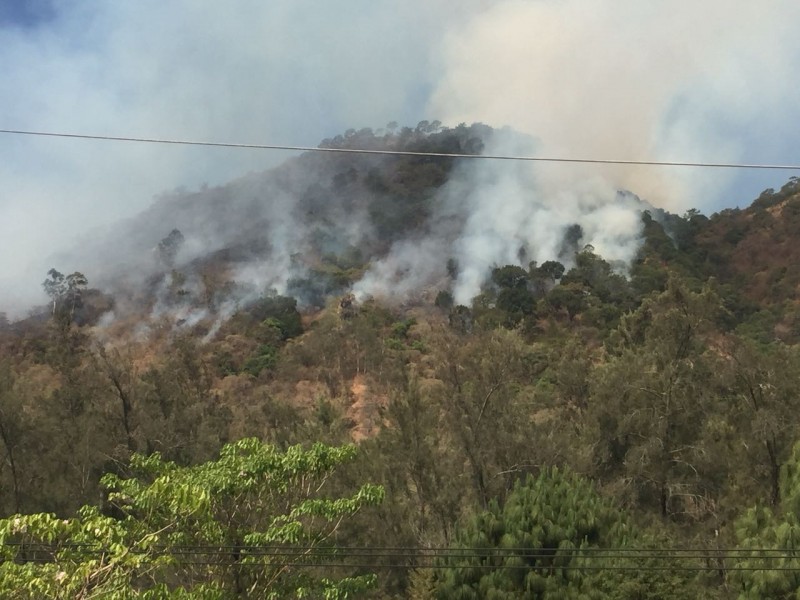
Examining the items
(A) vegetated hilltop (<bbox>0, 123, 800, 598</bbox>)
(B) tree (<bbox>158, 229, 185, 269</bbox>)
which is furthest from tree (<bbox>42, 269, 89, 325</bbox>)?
(A) vegetated hilltop (<bbox>0, 123, 800, 598</bbox>)

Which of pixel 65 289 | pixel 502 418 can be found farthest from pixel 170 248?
pixel 502 418

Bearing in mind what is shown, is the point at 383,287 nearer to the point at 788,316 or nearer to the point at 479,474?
the point at 788,316

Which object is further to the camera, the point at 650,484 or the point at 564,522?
the point at 650,484

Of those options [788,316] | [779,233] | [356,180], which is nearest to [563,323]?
[788,316]

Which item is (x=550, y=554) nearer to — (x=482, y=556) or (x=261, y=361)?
(x=482, y=556)

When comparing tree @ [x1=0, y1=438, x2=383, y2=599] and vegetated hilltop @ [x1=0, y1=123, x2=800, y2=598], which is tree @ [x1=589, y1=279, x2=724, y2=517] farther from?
tree @ [x1=0, y1=438, x2=383, y2=599]

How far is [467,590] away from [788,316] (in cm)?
5366

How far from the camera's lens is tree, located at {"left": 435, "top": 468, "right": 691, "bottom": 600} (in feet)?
43.2

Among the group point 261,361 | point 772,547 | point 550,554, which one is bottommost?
point 550,554

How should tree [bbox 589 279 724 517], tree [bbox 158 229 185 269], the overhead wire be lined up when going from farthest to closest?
tree [bbox 158 229 185 269] < tree [bbox 589 279 724 517] < the overhead wire

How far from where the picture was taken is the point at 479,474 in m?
19.8

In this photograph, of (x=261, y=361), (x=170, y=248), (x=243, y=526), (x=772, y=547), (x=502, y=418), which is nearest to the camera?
(x=243, y=526)

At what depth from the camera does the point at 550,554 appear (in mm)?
14406

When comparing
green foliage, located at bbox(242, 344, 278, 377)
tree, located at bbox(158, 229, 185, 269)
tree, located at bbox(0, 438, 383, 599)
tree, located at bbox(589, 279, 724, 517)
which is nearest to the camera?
tree, located at bbox(0, 438, 383, 599)
